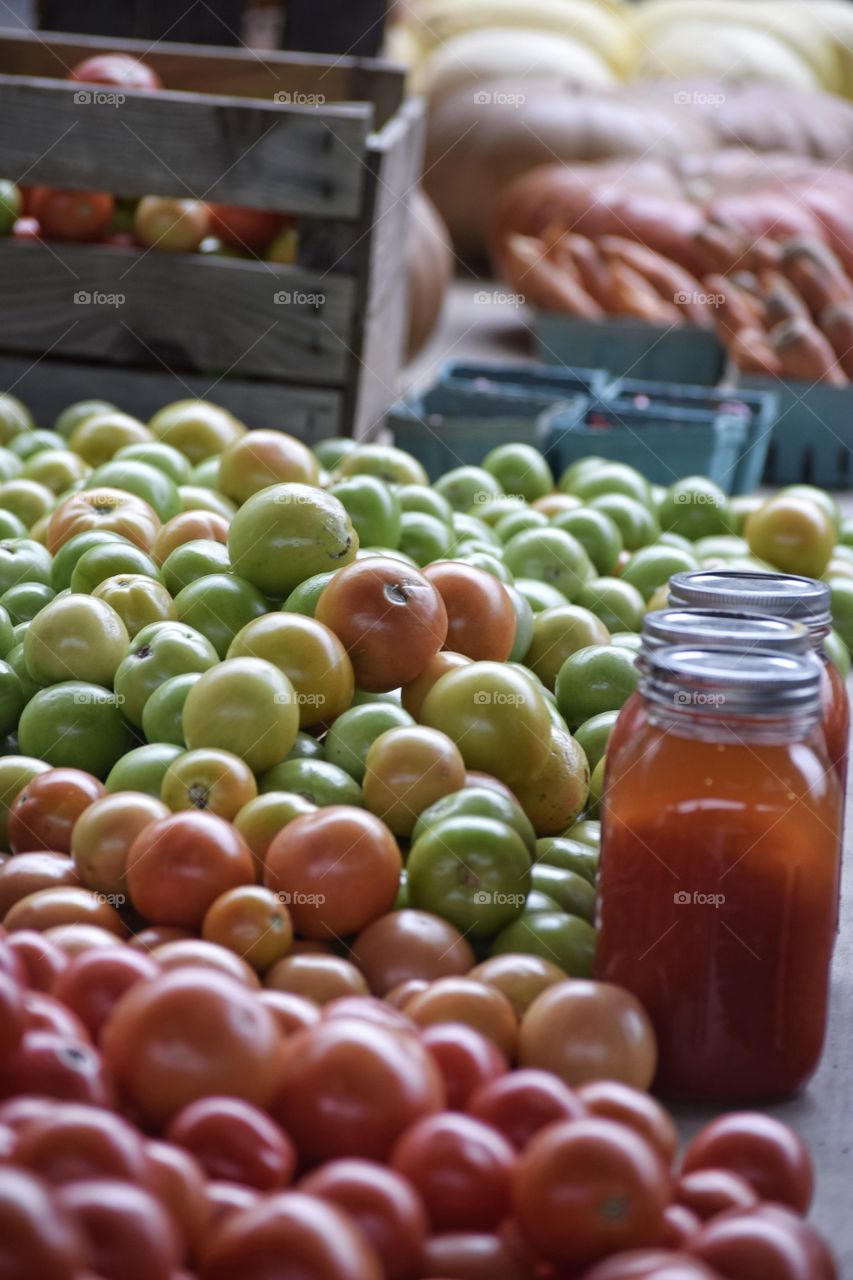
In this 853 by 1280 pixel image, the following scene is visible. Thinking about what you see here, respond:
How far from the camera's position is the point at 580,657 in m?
1.59

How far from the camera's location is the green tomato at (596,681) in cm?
156

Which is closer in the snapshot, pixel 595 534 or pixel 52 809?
pixel 52 809

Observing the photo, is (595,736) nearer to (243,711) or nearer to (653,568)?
(243,711)

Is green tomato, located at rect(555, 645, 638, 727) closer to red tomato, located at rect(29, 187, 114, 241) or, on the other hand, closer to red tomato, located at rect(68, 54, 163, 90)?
red tomato, located at rect(29, 187, 114, 241)

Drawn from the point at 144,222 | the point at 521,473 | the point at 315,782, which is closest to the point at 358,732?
the point at 315,782

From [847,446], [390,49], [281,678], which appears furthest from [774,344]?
[390,49]

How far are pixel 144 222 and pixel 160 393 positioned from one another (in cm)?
30

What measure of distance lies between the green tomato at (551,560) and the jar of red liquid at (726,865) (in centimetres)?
75

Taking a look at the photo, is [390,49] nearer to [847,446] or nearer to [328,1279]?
[847,446]

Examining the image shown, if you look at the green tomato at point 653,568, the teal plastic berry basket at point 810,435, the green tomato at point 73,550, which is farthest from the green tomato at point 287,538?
the teal plastic berry basket at point 810,435

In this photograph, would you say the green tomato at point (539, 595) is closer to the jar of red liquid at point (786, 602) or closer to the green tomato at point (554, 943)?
the jar of red liquid at point (786, 602)

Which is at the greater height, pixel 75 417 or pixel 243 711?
pixel 75 417

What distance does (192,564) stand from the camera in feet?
5.25

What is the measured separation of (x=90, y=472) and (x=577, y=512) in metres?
0.68
